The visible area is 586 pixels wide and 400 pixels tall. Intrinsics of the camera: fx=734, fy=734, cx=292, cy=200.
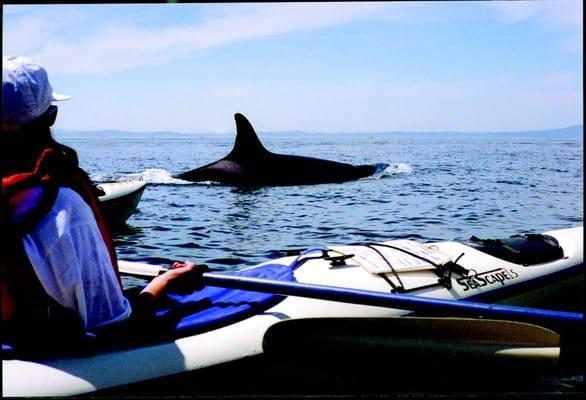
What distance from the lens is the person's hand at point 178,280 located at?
10.9 ft

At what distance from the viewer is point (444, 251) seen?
4887 mm

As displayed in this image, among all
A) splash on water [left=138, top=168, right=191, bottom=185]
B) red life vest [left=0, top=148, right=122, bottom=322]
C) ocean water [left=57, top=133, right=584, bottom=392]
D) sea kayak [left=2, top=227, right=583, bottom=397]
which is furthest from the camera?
splash on water [left=138, top=168, right=191, bottom=185]

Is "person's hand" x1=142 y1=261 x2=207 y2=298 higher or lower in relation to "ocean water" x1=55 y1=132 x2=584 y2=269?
higher

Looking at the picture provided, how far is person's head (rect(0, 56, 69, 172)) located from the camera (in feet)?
8.61

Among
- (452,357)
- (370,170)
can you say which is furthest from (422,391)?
(370,170)

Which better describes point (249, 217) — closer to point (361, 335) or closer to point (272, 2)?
point (361, 335)

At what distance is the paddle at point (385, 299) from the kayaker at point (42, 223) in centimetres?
102

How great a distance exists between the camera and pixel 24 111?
8.71 feet

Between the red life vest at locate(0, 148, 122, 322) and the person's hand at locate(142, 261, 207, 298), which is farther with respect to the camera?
the person's hand at locate(142, 261, 207, 298)

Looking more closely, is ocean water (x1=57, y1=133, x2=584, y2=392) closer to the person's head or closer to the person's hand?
the person's hand

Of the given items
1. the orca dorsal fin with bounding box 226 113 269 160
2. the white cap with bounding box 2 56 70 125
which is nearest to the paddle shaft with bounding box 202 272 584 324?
the white cap with bounding box 2 56 70 125

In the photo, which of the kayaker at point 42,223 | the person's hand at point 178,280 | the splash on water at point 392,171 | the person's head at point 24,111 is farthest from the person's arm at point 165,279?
the splash on water at point 392,171

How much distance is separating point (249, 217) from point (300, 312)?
31.6 ft

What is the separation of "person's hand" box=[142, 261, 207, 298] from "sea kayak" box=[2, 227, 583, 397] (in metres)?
A: 0.16
